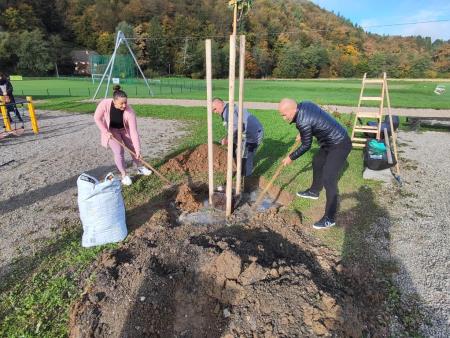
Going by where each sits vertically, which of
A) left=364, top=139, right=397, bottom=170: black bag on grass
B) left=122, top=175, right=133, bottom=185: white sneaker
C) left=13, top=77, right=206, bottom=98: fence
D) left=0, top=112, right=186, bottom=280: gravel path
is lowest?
left=13, top=77, right=206, bottom=98: fence

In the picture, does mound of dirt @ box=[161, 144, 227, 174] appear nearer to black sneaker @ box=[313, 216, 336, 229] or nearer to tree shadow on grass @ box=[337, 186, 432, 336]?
black sneaker @ box=[313, 216, 336, 229]

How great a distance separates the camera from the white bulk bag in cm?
346

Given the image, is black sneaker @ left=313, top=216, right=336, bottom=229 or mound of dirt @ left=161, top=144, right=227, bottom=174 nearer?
black sneaker @ left=313, top=216, right=336, bottom=229

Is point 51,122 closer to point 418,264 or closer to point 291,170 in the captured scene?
point 291,170

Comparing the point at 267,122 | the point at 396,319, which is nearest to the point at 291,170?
the point at 396,319

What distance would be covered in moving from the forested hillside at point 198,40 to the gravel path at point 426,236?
50762 millimetres

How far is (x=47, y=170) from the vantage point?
648 centimetres

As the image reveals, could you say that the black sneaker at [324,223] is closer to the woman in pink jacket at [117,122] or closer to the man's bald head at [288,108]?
the man's bald head at [288,108]

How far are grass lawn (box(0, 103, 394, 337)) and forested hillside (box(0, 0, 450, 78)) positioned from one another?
166 ft

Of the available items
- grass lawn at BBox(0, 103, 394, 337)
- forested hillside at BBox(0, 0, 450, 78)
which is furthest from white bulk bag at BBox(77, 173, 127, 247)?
forested hillside at BBox(0, 0, 450, 78)

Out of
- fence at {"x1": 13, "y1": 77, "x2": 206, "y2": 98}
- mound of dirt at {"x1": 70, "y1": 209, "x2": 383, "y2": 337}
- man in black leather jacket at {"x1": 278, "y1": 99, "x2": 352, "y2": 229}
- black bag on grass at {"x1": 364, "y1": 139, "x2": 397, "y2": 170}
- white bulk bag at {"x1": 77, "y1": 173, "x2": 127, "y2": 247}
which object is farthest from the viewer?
fence at {"x1": 13, "y1": 77, "x2": 206, "y2": 98}

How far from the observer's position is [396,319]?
109 inches

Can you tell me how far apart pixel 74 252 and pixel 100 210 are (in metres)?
0.65

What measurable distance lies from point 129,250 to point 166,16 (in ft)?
259
